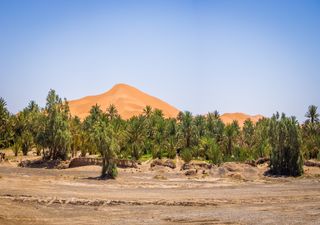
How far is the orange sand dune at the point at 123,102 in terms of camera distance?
5719 inches

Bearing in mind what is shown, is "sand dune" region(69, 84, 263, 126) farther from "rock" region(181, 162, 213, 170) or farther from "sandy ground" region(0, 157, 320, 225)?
"sandy ground" region(0, 157, 320, 225)

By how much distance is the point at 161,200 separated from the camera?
87.5 ft

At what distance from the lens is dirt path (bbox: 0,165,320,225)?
21.0 m

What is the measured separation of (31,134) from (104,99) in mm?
102306

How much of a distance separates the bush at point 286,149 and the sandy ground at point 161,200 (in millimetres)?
2669

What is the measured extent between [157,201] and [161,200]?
538 millimetres

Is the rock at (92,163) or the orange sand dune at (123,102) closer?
the rock at (92,163)

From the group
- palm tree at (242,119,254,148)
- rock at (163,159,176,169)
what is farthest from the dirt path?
palm tree at (242,119,254,148)

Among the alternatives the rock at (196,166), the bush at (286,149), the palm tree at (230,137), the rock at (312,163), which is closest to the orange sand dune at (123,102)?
the palm tree at (230,137)

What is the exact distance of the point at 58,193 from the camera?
28.0 m

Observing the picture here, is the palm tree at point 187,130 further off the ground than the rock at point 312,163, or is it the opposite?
the palm tree at point 187,130

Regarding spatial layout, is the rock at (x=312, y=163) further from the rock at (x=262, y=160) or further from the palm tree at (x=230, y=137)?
the palm tree at (x=230, y=137)

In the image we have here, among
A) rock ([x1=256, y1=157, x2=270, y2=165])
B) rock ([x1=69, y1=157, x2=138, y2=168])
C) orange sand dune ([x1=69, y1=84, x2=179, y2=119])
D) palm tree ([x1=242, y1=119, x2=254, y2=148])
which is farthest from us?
orange sand dune ([x1=69, y1=84, x2=179, y2=119])

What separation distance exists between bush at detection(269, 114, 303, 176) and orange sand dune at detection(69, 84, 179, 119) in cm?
9150
